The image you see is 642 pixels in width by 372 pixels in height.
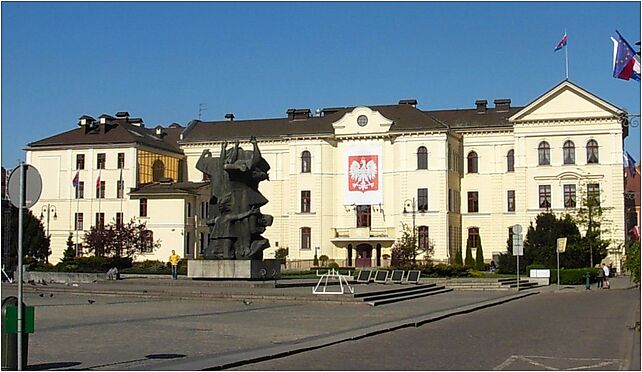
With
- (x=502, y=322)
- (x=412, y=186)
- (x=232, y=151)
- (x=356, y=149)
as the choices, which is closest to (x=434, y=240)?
(x=412, y=186)

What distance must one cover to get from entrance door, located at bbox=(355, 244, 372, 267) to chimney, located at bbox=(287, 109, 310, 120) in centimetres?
1625

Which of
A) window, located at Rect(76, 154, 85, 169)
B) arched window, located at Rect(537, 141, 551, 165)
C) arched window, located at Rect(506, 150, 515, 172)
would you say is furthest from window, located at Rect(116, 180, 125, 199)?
arched window, located at Rect(537, 141, 551, 165)

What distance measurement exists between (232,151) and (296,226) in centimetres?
4913

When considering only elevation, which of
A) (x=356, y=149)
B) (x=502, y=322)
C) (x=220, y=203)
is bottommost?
(x=502, y=322)

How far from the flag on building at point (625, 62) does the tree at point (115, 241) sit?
54729 millimetres

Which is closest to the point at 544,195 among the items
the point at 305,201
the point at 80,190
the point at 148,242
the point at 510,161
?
the point at 510,161

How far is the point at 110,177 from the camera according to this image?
8688cm

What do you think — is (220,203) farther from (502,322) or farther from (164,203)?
(164,203)

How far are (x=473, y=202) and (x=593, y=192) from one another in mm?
13556

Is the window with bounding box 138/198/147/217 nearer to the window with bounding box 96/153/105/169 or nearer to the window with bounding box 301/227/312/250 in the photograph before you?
the window with bounding box 96/153/105/169

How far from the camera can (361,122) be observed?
84.8m

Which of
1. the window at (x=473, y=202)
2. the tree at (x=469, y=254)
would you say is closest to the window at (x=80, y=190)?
the tree at (x=469, y=254)

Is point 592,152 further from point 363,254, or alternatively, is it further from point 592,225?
point 363,254

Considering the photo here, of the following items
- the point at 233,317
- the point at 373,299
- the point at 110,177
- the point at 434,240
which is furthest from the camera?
the point at 110,177
